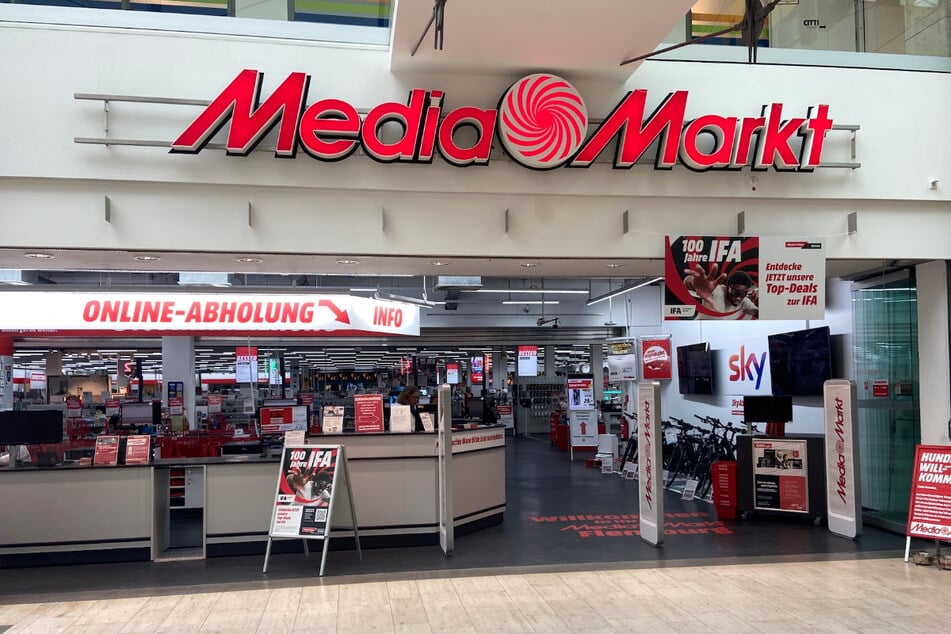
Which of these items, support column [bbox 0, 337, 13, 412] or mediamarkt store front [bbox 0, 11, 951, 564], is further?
support column [bbox 0, 337, 13, 412]

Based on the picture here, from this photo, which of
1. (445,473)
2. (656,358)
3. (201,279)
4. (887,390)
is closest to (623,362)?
(656,358)

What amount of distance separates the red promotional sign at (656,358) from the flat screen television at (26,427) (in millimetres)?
10765

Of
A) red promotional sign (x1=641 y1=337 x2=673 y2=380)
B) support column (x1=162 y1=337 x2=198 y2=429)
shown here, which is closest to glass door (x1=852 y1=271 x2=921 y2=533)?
red promotional sign (x1=641 y1=337 x2=673 y2=380)

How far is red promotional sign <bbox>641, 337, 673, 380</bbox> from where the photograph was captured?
14.8m

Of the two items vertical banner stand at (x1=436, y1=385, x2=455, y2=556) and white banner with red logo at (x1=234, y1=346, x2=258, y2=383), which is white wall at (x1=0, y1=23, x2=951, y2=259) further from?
white banner with red logo at (x1=234, y1=346, x2=258, y2=383)

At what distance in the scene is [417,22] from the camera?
19.7ft

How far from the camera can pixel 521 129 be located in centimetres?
665

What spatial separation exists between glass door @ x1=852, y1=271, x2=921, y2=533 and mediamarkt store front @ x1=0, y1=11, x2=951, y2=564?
6 cm

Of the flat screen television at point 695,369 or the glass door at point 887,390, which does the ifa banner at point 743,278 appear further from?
the flat screen television at point 695,369

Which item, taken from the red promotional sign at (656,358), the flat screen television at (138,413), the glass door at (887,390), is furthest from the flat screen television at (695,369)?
the flat screen television at (138,413)

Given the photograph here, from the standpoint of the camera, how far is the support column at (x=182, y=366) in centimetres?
1655

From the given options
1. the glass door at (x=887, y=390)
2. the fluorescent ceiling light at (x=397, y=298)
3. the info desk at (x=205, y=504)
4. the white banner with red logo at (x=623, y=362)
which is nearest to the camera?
the info desk at (x=205, y=504)

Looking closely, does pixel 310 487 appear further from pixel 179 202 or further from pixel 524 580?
pixel 179 202

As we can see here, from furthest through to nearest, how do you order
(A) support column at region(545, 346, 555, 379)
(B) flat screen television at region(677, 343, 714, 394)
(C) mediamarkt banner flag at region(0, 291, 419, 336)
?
(A) support column at region(545, 346, 555, 379) → (B) flat screen television at region(677, 343, 714, 394) → (C) mediamarkt banner flag at region(0, 291, 419, 336)
